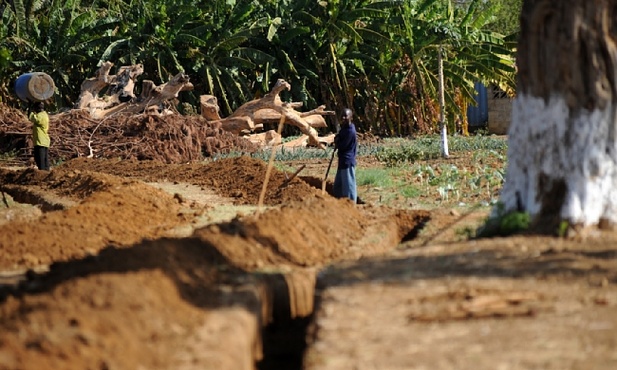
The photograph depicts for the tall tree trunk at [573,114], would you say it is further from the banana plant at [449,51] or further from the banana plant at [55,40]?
the banana plant at [55,40]

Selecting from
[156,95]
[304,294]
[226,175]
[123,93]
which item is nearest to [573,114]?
[304,294]

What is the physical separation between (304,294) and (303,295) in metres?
0.02

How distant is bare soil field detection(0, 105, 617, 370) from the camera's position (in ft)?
20.3

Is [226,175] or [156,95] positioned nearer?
[226,175]

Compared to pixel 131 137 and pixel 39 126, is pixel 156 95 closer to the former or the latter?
pixel 131 137

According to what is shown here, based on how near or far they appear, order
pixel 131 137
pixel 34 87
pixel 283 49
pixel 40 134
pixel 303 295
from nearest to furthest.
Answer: pixel 303 295 < pixel 40 134 < pixel 34 87 < pixel 131 137 < pixel 283 49

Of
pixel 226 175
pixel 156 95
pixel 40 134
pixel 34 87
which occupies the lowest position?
pixel 226 175

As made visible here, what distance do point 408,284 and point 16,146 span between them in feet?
59.3

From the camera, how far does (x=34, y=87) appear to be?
2131 centimetres

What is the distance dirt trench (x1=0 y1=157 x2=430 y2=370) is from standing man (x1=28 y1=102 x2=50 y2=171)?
3955mm

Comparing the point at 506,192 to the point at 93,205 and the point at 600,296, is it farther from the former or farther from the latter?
the point at 93,205

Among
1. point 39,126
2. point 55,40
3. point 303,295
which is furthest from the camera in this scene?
point 55,40

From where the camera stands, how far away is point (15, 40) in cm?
2831

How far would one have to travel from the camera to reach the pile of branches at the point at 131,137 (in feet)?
77.3
